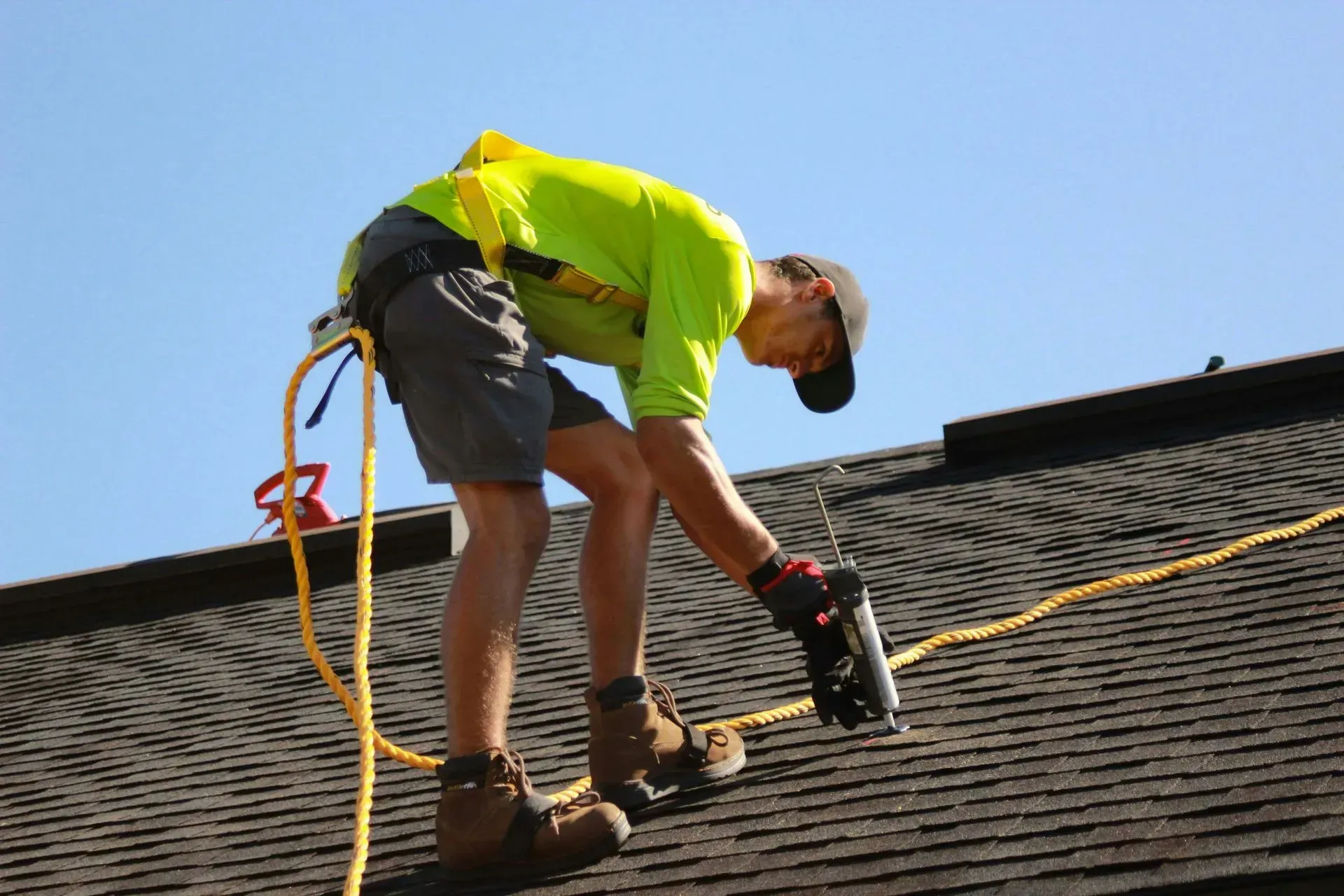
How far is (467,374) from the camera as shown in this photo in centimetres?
348

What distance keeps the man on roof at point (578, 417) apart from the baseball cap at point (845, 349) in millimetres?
15

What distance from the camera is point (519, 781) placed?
3.37 metres

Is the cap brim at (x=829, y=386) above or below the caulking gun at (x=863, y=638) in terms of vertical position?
above

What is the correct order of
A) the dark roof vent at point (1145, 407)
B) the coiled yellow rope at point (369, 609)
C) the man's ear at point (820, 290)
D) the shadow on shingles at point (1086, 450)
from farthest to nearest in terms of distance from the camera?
the dark roof vent at point (1145, 407)
the shadow on shingles at point (1086, 450)
the man's ear at point (820, 290)
the coiled yellow rope at point (369, 609)

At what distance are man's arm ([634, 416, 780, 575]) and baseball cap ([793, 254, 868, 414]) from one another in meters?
0.70

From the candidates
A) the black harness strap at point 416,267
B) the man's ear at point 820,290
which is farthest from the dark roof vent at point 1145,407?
the black harness strap at point 416,267

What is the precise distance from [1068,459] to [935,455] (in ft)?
2.58

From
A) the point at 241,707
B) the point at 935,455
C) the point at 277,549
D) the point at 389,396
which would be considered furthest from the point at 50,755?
the point at 935,455

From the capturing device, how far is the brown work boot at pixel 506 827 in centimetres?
332

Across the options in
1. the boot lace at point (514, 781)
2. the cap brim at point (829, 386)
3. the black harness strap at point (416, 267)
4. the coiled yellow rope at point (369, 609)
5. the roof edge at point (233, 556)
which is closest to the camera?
the coiled yellow rope at point (369, 609)

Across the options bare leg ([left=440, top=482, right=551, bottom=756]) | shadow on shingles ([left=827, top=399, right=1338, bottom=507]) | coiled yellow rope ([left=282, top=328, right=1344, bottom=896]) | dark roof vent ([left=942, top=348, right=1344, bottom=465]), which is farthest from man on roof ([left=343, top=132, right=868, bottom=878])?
dark roof vent ([left=942, top=348, right=1344, bottom=465])

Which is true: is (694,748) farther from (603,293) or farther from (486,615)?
(603,293)

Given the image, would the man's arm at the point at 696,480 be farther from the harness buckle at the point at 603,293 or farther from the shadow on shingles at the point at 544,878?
the shadow on shingles at the point at 544,878

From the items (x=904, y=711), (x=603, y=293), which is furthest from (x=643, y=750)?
(x=603, y=293)
